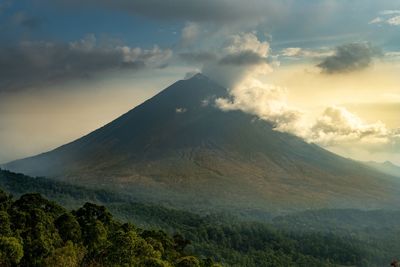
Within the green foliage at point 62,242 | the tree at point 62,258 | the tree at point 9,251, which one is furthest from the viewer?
the green foliage at point 62,242

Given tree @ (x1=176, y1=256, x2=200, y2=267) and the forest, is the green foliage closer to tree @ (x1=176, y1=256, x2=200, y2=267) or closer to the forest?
the forest

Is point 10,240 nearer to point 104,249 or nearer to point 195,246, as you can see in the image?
point 104,249

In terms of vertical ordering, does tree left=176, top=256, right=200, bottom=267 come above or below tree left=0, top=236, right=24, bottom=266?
below

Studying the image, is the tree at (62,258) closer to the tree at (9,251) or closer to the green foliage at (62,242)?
the green foliage at (62,242)

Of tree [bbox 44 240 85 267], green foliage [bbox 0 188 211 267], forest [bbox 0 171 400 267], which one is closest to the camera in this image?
tree [bbox 44 240 85 267]

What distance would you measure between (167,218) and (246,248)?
31.1m

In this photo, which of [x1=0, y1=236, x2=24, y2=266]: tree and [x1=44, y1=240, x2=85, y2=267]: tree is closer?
[x1=0, y1=236, x2=24, y2=266]: tree

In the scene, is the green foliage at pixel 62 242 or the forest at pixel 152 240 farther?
the forest at pixel 152 240

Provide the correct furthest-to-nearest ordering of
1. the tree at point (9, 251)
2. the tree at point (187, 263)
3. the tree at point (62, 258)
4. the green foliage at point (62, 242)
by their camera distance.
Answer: the tree at point (187, 263) < the green foliage at point (62, 242) < the tree at point (62, 258) < the tree at point (9, 251)

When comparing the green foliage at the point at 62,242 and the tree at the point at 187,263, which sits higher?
the green foliage at the point at 62,242

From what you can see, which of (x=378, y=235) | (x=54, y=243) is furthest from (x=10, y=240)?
(x=378, y=235)

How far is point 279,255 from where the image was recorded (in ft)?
434

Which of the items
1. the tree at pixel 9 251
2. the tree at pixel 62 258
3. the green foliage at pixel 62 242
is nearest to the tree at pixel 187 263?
the green foliage at pixel 62 242

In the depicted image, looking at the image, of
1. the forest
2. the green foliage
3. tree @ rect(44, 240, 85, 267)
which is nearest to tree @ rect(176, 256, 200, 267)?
the forest
